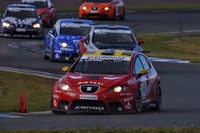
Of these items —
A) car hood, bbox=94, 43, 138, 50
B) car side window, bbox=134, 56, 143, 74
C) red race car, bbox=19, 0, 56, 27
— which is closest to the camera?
car side window, bbox=134, 56, 143, 74

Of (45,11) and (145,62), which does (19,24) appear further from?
(145,62)

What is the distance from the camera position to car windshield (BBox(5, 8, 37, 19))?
31.1 metres

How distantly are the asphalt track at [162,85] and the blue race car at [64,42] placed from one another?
297 mm

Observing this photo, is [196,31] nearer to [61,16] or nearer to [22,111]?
[61,16]

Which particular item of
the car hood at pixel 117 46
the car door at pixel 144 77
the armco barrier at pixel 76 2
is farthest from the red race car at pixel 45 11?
the car door at pixel 144 77

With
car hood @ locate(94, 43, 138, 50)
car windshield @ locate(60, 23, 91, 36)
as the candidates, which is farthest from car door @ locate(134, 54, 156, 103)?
car windshield @ locate(60, 23, 91, 36)

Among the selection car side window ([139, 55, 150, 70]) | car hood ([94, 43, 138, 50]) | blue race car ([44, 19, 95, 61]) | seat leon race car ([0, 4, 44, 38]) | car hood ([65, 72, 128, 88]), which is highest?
car hood ([65, 72, 128, 88])

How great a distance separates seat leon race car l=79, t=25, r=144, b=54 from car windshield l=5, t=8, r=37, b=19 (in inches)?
380

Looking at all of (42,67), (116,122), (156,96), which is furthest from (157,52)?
(116,122)

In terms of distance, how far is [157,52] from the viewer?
2878 centimetres

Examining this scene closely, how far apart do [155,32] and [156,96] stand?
68.9 feet

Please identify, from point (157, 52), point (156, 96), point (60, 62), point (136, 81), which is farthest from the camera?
point (157, 52)

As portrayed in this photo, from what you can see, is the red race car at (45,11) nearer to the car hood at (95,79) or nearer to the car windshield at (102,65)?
the car windshield at (102,65)

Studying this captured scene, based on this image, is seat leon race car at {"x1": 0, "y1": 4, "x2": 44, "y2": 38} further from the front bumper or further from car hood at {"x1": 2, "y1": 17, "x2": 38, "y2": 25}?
the front bumper
